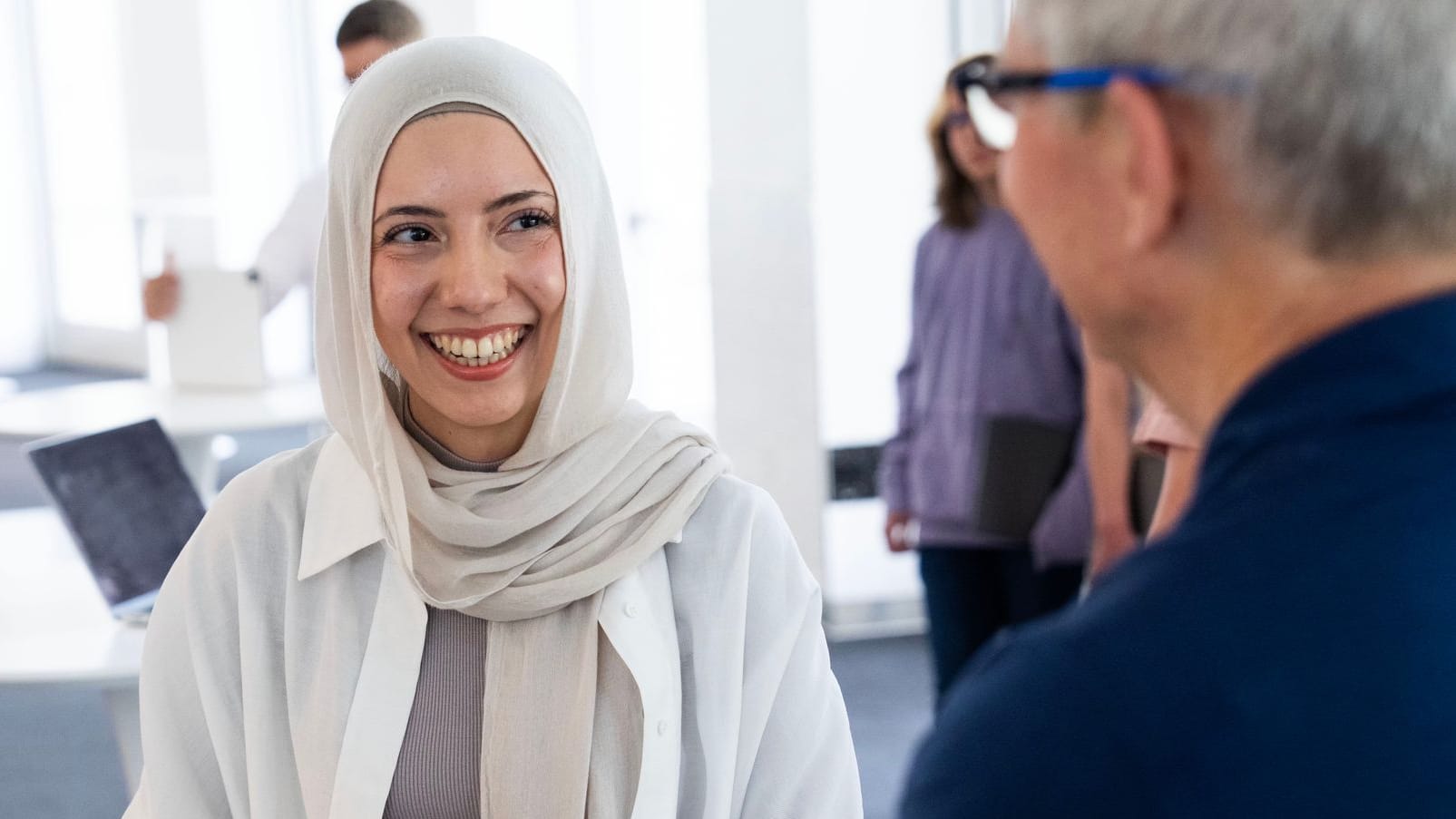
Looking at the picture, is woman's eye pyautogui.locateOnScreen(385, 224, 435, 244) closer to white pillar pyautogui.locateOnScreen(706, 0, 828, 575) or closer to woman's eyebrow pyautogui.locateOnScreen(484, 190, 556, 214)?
woman's eyebrow pyautogui.locateOnScreen(484, 190, 556, 214)

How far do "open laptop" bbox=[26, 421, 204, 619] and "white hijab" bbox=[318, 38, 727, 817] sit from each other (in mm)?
849

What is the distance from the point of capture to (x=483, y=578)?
162cm

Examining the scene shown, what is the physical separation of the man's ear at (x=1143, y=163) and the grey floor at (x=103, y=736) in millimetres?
2945

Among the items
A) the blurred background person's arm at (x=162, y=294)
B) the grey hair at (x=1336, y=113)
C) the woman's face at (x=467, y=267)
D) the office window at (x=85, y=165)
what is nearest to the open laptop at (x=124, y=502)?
the woman's face at (x=467, y=267)

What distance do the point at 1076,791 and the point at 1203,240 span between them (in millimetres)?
266

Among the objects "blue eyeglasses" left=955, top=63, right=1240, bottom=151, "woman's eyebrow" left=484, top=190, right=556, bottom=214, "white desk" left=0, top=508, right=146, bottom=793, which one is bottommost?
"white desk" left=0, top=508, right=146, bottom=793

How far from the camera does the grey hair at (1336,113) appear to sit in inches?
27.1

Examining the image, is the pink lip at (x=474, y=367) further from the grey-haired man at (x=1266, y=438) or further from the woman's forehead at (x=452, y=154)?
the grey-haired man at (x=1266, y=438)

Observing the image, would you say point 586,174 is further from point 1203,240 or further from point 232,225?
point 232,225

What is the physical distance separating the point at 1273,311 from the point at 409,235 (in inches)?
42.4

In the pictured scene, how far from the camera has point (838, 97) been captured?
15.4ft

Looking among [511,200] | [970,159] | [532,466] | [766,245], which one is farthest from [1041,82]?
[766,245]

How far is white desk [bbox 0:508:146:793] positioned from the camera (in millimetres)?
2326

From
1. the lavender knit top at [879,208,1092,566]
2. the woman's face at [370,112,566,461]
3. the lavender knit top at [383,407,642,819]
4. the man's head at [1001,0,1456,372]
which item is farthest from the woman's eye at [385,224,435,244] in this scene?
the lavender knit top at [879,208,1092,566]
